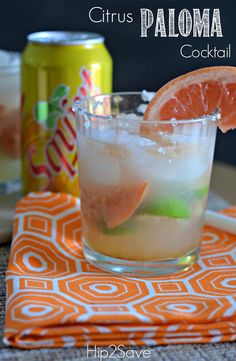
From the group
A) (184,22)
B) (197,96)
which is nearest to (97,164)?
(197,96)

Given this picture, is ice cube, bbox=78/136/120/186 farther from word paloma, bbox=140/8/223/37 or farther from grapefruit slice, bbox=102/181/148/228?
word paloma, bbox=140/8/223/37

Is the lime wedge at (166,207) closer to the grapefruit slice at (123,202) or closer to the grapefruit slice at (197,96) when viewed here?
the grapefruit slice at (123,202)

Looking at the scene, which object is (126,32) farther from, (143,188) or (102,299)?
(102,299)

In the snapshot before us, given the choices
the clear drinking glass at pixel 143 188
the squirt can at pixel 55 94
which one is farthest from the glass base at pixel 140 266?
the squirt can at pixel 55 94

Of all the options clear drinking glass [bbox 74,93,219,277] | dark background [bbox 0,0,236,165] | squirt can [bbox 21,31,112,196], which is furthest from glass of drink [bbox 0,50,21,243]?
dark background [bbox 0,0,236,165]

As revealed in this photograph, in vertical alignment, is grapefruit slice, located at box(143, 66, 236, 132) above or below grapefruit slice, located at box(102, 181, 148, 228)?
above
